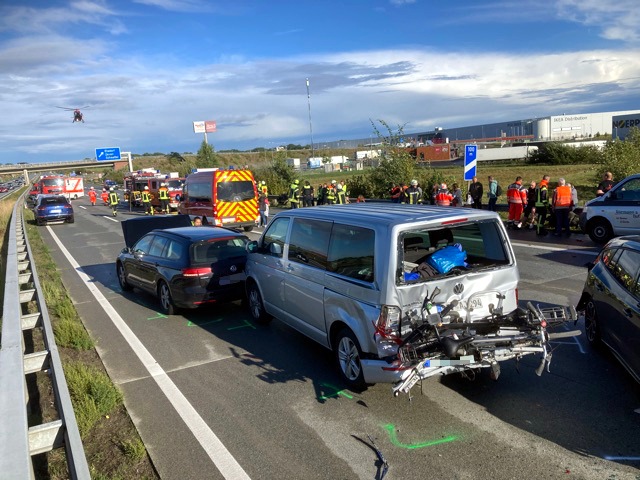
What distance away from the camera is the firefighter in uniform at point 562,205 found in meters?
15.0

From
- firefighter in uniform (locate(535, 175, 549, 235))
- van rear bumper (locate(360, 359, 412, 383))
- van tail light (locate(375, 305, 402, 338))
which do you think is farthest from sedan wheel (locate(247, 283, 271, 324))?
firefighter in uniform (locate(535, 175, 549, 235))

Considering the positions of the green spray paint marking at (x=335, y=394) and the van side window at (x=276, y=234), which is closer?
the green spray paint marking at (x=335, y=394)

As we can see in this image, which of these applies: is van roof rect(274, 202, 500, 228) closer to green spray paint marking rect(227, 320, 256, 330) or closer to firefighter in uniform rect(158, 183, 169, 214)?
green spray paint marking rect(227, 320, 256, 330)

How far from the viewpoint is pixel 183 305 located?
870 centimetres

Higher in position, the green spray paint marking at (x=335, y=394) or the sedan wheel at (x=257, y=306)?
the sedan wheel at (x=257, y=306)

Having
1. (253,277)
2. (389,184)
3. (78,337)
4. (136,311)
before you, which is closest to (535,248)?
(253,277)

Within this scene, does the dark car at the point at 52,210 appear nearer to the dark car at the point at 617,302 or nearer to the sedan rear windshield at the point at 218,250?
the sedan rear windshield at the point at 218,250

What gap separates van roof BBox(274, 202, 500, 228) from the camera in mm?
5273

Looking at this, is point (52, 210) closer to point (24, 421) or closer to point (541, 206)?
point (541, 206)

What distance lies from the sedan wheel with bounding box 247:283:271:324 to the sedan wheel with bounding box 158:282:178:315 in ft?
4.97

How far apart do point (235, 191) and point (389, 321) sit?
1583 cm

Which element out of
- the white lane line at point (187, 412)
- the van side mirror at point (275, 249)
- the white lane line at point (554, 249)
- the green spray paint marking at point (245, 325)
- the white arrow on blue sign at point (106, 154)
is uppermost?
the white arrow on blue sign at point (106, 154)

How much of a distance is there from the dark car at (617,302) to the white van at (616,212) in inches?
294

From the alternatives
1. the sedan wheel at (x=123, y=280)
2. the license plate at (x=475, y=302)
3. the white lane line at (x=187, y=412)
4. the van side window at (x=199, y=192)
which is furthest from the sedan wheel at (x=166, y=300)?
the van side window at (x=199, y=192)
